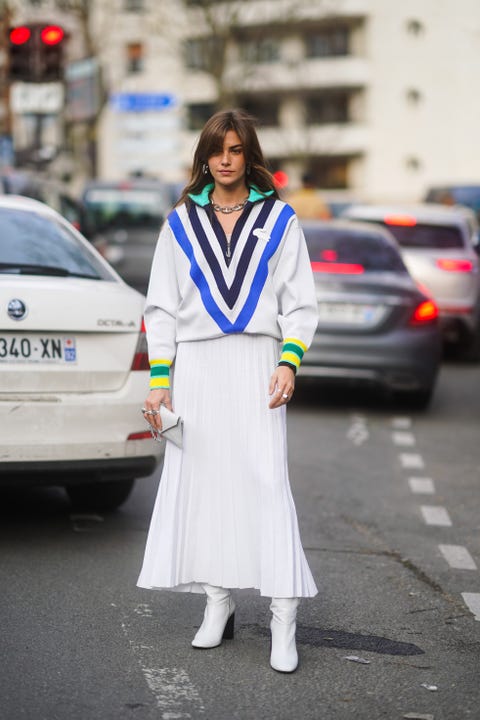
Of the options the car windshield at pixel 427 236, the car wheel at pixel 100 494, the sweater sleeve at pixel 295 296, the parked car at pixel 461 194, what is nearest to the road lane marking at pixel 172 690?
the sweater sleeve at pixel 295 296

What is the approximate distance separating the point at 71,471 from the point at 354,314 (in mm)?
5547

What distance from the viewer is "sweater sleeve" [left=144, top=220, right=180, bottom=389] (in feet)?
15.6

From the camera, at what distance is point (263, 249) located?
4.71 metres

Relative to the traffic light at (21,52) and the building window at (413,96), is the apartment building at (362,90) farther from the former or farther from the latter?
the traffic light at (21,52)

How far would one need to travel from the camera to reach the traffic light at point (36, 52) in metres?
18.9

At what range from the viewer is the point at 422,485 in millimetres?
8781

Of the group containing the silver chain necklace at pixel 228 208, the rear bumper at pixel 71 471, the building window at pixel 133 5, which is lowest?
the rear bumper at pixel 71 471

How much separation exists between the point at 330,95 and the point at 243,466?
2594 inches

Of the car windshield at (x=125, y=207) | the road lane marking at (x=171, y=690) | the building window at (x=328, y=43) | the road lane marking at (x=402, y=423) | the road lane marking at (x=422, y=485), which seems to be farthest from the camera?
the building window at (x=328, y=43)

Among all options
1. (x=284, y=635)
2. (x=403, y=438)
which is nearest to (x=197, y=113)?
(x=403, y=438)

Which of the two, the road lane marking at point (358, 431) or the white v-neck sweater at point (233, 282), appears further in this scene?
the road lane marking at point (358, 431)

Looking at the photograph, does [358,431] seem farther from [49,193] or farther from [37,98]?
[37,98]

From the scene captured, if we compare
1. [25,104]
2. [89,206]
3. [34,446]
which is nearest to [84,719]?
[34,446]

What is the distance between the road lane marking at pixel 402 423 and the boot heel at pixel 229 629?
646 cm
